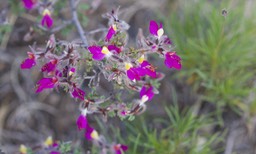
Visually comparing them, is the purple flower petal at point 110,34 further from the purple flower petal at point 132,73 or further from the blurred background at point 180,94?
the blurred background at point 180,94

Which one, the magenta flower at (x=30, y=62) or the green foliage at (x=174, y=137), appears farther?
the green foliage at (x=174, y=137)

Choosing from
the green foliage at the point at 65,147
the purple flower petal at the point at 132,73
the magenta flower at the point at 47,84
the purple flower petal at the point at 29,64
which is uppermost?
the purple flower petal at the point at 29,64

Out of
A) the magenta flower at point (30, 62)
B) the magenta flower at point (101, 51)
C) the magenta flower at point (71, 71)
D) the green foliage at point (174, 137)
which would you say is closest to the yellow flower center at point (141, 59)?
the magenta flower at point (101, 51)

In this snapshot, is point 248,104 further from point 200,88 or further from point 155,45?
point 155,45

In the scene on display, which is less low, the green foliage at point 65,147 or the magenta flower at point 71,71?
the magenta flower at point 71,71

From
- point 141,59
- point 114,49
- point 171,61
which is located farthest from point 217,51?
point 114,49

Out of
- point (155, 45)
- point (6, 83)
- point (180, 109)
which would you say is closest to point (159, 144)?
point (180, 109)
